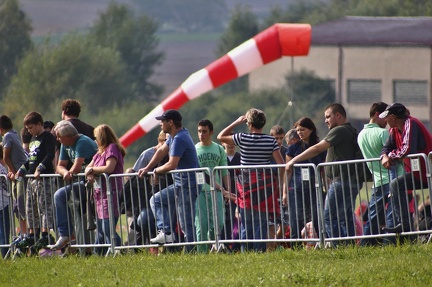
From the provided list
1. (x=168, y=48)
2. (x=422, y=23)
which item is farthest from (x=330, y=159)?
(x=168, y=48)

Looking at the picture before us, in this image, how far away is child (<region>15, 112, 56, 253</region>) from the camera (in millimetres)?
13062

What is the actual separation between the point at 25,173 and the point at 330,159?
3581 millimetres

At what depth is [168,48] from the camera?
368 ft

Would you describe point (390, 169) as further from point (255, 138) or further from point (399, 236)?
point (255, 138)

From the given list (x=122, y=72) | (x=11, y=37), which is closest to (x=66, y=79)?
(x=122, y=72)

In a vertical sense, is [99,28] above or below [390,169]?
above

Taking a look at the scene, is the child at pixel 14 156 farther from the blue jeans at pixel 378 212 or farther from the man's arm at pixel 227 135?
the blue jeans at pixel 378 212

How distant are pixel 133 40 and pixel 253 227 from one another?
70.3m

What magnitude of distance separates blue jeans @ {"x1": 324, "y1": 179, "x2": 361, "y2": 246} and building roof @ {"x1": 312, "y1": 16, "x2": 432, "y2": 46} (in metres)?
50.3

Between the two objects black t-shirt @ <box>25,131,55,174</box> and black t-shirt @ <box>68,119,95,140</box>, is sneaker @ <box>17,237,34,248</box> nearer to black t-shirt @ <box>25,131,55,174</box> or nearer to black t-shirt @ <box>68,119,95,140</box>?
black t-shirt @ <box>25,131,55,174</box>

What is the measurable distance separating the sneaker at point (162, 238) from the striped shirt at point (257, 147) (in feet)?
3.72

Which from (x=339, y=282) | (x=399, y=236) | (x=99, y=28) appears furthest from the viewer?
(x=99, y=28)

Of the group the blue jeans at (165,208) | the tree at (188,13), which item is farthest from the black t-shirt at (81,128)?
the tree at (188,13)

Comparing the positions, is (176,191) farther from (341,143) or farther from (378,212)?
(378,212)
